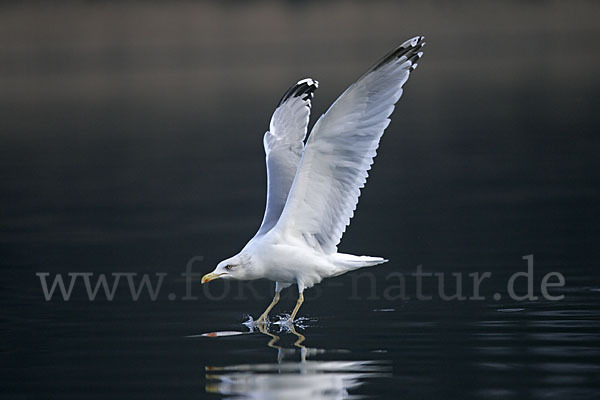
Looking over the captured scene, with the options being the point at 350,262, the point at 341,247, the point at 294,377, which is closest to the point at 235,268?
the point at 350,262

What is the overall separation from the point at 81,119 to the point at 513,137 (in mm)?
15959

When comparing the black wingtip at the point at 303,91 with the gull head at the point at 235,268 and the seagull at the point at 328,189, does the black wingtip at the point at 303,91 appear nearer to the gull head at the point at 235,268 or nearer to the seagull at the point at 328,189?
the seagull at the point at 328,189

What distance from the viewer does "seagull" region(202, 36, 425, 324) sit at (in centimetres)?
1012

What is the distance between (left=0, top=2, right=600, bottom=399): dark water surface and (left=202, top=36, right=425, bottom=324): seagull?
1.53ft

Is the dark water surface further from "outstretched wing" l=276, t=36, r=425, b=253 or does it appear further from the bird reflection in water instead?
"outstretched wing" l=276, t=36, r=425, b=253

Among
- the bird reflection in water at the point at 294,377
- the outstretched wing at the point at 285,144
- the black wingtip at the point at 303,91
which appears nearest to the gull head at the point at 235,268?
the outstretched wing at the point at 285,144

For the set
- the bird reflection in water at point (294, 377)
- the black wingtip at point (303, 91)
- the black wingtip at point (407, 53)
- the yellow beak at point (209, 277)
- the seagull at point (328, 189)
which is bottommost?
the bird reflection in water at point (294, 377)

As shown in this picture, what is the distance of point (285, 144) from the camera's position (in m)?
12.4

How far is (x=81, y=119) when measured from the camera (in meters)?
37.2

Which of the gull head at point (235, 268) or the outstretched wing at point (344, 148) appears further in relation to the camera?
the gull head at point (235, 268)

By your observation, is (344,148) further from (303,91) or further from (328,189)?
(303,91)

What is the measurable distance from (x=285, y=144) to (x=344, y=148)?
2181 mm

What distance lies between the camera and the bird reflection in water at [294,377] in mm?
8080

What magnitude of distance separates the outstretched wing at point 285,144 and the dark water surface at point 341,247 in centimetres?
99
